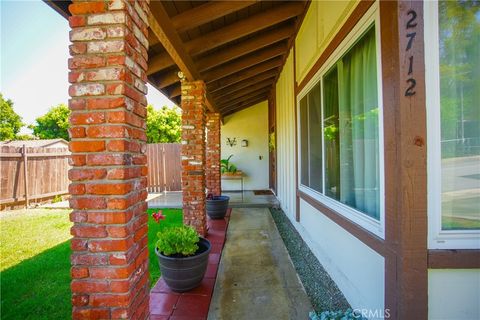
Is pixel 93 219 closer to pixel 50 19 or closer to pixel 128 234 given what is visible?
pixel 128 234

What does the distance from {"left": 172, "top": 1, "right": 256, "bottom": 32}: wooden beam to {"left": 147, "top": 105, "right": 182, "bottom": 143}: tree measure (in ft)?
67.7

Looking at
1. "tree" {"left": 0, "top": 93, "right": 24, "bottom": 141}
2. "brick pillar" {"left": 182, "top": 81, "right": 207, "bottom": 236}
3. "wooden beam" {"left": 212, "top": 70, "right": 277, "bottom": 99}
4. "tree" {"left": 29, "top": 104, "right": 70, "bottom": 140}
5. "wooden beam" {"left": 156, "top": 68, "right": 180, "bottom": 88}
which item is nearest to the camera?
"brick pillar" {"left": 182, "top": 81, "right": 207, "bottom": 236}

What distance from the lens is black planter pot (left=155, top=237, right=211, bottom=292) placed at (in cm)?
245

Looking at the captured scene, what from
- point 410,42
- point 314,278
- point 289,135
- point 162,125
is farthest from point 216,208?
point 162,125

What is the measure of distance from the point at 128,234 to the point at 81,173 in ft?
1.48

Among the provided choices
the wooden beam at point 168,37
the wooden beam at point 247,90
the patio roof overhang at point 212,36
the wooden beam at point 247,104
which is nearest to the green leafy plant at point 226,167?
the wooden beam at point 247,104

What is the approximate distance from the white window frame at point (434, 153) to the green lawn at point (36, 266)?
285cm

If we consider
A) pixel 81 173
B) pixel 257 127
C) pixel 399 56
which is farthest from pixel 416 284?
pixel 257 127

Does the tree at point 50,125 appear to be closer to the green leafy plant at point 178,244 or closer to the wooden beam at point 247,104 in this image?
the wooden beam at point 247,104

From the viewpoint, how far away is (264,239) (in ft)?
13.7

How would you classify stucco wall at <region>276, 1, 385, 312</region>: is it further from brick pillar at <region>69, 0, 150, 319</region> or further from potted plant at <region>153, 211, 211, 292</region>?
brick pillar at <region>69, 0, 150, 319</region>

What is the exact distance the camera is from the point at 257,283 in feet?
8.93

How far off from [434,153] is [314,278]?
6.89 feet

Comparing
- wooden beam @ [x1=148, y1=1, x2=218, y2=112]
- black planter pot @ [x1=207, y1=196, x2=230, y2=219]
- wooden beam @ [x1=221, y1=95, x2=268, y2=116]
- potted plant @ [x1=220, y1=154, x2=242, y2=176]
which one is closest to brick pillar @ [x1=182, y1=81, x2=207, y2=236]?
wooden beam @ [x1=148, y1=1, x2=218, y2=112]
